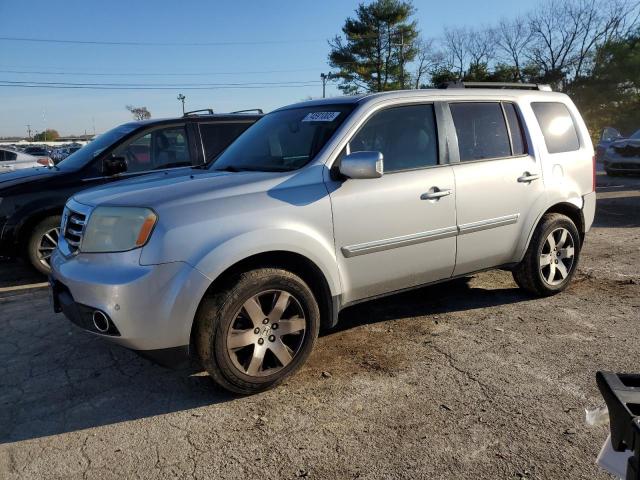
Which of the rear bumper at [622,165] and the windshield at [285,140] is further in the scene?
the rear bumper at [622,165]

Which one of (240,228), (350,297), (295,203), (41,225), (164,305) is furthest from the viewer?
(41,225)

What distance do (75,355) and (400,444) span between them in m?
2.53

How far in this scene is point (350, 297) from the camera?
3615 millimetres

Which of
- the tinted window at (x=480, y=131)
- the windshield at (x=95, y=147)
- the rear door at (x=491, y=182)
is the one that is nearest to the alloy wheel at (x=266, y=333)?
the rear door at (x=491, y=182)

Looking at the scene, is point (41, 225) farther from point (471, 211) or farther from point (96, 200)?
point (471, 211)

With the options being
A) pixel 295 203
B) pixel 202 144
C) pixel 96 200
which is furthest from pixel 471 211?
pixel 202 144

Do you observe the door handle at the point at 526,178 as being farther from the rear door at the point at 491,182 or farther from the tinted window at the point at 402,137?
the tinted window at the point at 402,137

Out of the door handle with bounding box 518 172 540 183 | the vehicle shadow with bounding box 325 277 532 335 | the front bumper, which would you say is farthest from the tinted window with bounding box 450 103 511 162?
the front bumper

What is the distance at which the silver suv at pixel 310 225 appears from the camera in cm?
292

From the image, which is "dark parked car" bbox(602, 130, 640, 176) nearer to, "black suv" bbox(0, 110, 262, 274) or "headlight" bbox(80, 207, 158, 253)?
"black suv" bbox(0, 110, 262, 274)

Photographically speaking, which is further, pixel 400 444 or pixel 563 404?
pixel 563 404

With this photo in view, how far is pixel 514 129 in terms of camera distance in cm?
453

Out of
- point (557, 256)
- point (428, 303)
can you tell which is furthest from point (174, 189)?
point (557, 256)

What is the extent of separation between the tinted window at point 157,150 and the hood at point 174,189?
110 inches
